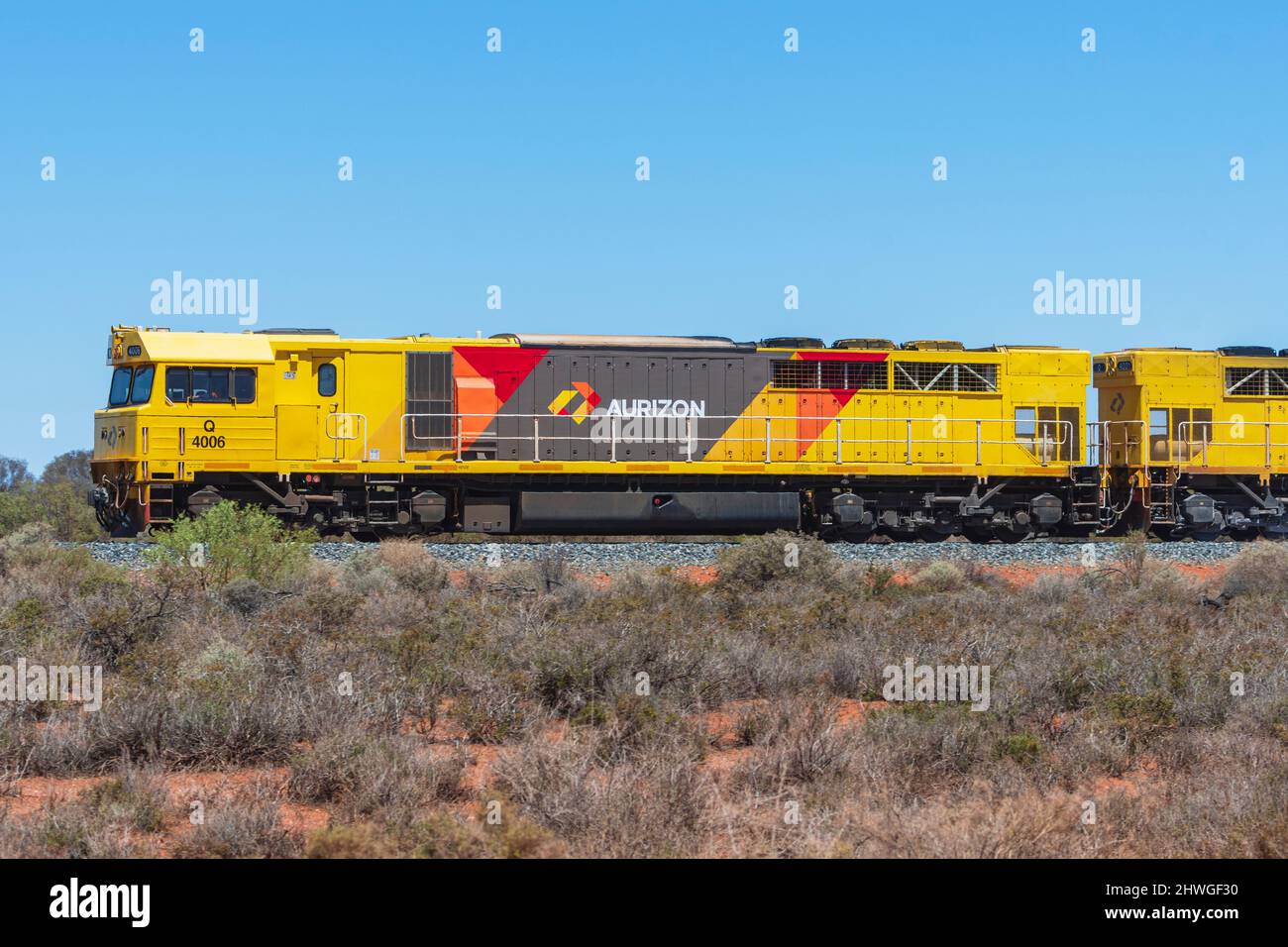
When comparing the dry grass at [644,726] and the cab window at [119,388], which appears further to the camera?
the cab window at [119,388]

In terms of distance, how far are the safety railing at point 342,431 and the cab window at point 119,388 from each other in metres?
3.51

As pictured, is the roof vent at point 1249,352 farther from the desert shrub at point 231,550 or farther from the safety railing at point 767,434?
the desert shrub at point 231,550

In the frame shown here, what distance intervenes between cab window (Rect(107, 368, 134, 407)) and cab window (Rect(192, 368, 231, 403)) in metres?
1.34

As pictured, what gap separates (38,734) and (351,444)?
48.0 ft

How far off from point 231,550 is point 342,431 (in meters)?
6.00

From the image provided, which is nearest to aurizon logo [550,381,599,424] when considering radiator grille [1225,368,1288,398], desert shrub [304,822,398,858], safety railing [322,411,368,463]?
safety railing [322,411,368,463]

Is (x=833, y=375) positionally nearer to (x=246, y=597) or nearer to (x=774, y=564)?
(x=774, y=564)

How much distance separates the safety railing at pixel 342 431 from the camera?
23328 millimetres

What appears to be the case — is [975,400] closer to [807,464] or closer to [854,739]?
[807,464]

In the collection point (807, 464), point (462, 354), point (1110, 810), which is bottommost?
point (1110, 810)

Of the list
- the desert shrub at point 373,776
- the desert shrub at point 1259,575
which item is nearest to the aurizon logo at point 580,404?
the desert shrub at point 1259,575

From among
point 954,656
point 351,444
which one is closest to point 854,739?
point 954,656

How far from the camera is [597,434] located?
24.6 meters
